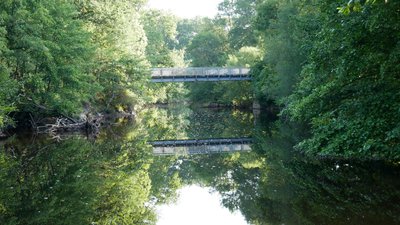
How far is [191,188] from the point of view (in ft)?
42.4

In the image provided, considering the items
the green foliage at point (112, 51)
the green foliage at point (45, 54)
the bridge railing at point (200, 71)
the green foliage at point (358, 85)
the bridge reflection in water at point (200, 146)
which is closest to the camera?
A: the green foliage at point (358, 85)

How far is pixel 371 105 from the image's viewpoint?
1352cm

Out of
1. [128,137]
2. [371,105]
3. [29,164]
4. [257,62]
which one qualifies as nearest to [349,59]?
[371,105]

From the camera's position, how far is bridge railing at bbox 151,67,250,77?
48625 mm

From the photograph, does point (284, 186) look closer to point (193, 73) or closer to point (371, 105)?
point (371, 105)

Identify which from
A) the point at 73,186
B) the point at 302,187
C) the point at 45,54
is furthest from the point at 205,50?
the point at 302,187

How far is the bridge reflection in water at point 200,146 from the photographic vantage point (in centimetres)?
2152

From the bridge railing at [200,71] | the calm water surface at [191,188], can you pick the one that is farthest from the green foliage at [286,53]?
the calm water surface at [191,188]

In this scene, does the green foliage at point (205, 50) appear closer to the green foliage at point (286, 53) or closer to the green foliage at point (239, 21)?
the green foliage at point (239, 21)

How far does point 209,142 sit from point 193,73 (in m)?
25.0

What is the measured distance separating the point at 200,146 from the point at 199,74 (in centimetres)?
2657

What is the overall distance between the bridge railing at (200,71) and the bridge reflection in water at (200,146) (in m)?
23.0

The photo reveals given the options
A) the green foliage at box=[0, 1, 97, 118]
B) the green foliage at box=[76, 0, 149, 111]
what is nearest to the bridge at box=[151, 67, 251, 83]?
A: the green foliage at box=[76, 0, 149, 111]

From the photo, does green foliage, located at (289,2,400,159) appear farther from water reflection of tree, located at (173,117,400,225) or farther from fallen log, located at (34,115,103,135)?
fallen log, located at (34,115,103,135)
